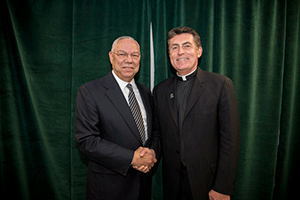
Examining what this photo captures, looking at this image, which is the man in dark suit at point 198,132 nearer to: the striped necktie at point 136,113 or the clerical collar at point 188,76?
the clerical collar at point 188,76

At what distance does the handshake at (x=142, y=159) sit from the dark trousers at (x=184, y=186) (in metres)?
0.29

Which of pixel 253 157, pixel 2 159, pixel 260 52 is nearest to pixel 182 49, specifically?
pixel 260 52

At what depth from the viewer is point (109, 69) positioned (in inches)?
81.6

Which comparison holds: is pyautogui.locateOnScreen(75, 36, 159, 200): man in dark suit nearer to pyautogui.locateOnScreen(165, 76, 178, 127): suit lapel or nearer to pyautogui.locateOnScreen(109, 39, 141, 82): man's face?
pyautogui.locateOnScreen(109, 39, 141, 82): man's face

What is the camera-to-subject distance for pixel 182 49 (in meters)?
1.49

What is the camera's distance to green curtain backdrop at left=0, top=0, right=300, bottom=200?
1968 millimetres

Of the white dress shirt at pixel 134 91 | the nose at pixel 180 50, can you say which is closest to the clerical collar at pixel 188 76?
the nose at pixel 180 50

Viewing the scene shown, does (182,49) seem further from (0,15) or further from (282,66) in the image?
(0,15)

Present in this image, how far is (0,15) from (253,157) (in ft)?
11.9

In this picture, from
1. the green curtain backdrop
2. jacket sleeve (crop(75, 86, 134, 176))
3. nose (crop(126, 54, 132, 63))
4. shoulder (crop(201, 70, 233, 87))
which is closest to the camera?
jacket sleeve (crop(75, 86, 134, 176))

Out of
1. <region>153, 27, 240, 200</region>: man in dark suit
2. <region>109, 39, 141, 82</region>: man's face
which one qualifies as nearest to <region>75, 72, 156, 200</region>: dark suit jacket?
<region>109, 39, 141, 82</region>: man's face

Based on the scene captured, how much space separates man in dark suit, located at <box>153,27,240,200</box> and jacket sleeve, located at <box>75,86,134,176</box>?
45 centimetres

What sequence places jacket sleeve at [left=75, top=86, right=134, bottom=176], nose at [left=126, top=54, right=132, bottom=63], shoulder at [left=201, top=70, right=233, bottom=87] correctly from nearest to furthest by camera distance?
jacket sleeve at [left=75, top=86, right=134, bottom=176] < shoulder at [left=201, top=70, right=233, bottom=87] < nose at [left=126, top=54, right=132, bottom=63]

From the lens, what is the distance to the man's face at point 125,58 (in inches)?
60.0
